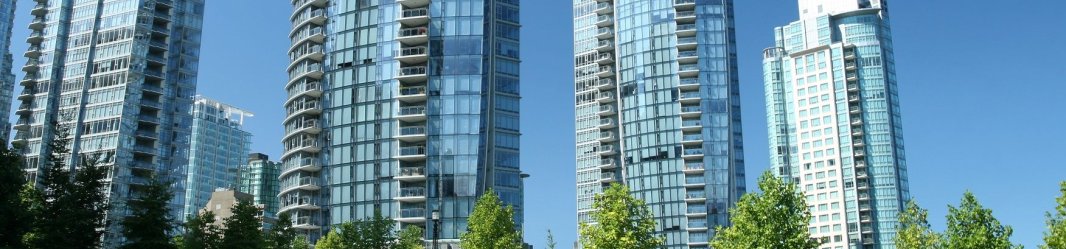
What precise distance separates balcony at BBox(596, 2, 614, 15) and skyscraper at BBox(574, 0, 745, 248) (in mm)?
161

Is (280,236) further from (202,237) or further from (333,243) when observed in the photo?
(202,237)

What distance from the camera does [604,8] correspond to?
162750 millimetres

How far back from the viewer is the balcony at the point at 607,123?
159000 mm

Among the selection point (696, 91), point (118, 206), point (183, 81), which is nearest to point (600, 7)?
point (696, 91)

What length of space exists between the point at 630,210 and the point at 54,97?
113275 millimetres

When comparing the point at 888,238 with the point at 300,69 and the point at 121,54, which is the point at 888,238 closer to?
the point at 300,69

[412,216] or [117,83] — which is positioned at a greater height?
[117,83]

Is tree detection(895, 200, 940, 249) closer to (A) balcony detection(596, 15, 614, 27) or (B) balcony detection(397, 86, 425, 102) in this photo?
(B) balcony detection(397, 86, 425, 102)

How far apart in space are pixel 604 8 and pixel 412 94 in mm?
51034

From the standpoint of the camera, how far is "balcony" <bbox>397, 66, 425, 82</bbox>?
4771 inches

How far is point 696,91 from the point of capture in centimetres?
15088

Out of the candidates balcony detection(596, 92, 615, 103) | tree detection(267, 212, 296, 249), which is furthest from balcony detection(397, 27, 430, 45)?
balcony detection(596, 92, 615, 103)

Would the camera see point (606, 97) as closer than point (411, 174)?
No

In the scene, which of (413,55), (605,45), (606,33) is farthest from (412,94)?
(606,33)
